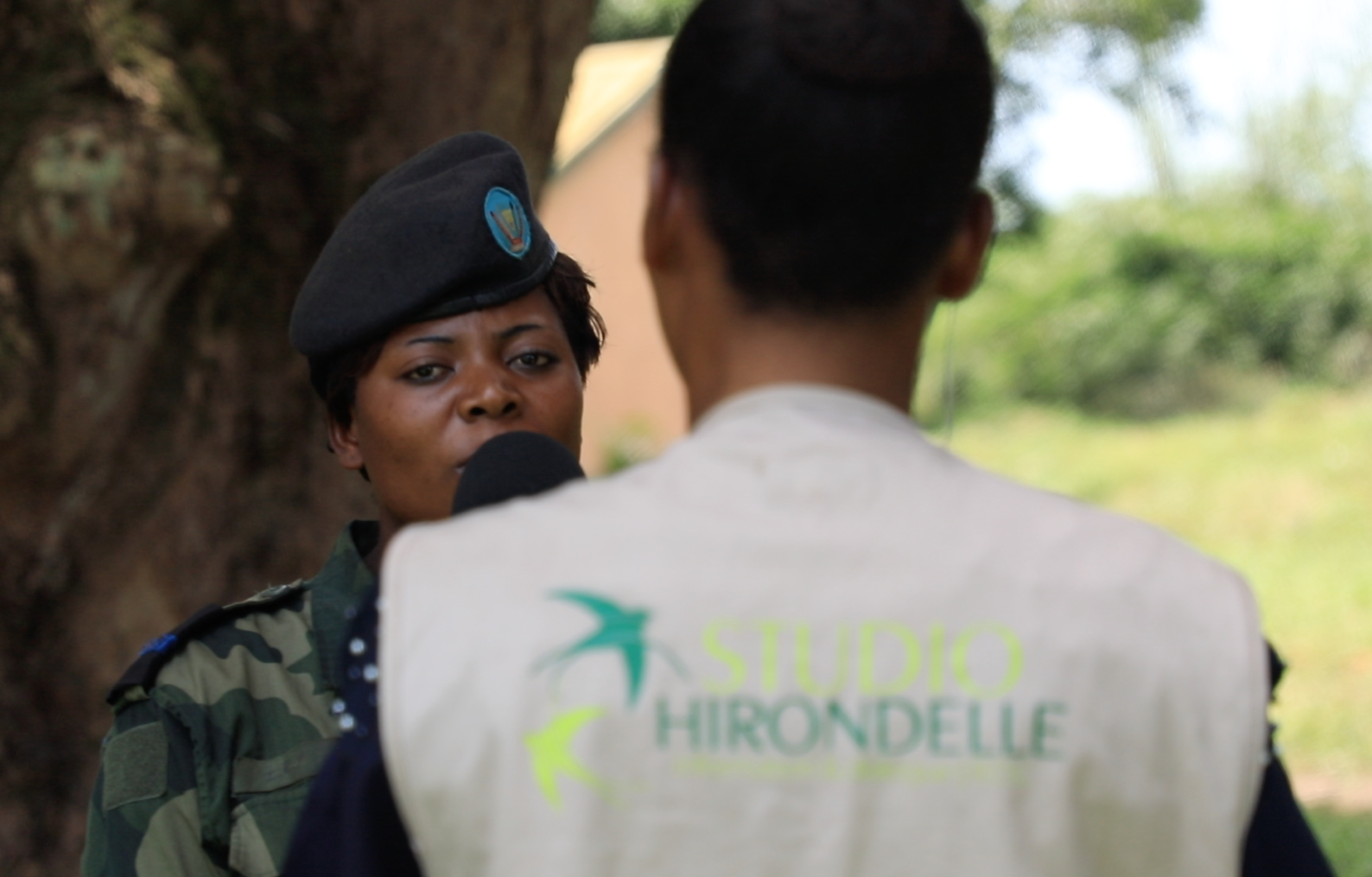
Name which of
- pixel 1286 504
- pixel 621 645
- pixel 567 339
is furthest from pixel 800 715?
pixel 1286 504

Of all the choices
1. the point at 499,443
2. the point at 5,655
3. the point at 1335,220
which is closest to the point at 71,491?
the point at 5,655

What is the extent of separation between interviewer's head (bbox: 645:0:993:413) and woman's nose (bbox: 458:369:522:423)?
713 millimetres

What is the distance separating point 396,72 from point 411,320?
2179 mm

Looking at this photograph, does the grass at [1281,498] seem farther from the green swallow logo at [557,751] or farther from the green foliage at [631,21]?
the green swallow logo at [557,751]

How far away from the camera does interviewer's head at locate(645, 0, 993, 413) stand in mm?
1094

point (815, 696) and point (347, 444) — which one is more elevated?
point (815, 696)

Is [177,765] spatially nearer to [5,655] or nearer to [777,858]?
[777,858]

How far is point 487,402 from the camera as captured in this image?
6.15ft

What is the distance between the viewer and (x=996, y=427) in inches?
723

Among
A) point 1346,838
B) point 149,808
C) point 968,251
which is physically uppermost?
point 968,251

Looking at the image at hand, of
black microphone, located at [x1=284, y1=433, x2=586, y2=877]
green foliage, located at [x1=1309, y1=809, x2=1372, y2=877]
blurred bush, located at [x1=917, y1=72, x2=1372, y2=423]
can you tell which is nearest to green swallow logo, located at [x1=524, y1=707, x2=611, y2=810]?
black microphone, located at [x1=284, y1=433, x2=586, y2=877]

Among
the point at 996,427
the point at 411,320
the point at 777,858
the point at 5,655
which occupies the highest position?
the point at 411,320

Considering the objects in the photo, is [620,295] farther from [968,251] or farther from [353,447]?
[968,251]

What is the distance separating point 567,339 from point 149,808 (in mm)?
740
